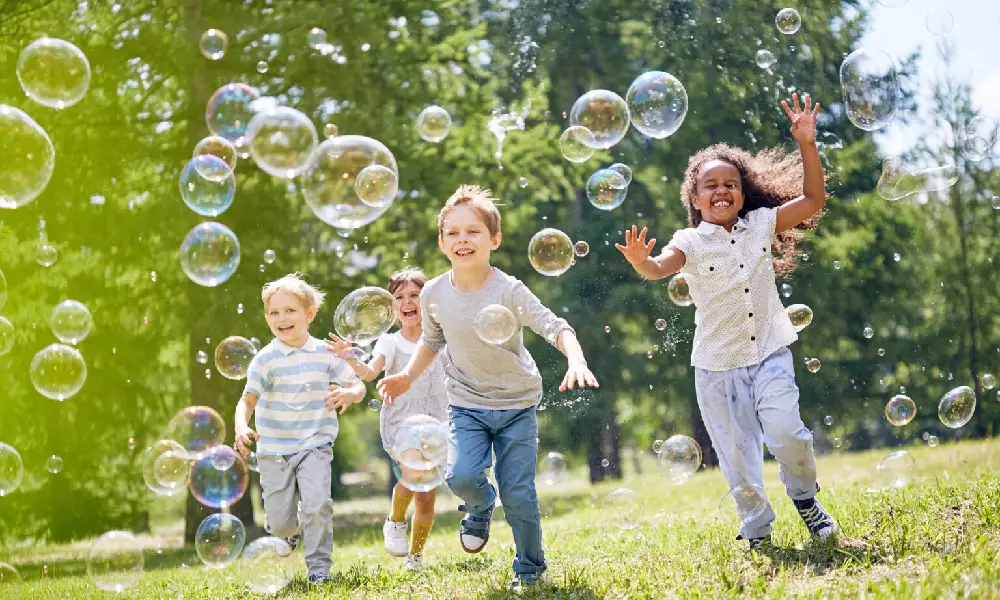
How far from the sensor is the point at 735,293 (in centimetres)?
462

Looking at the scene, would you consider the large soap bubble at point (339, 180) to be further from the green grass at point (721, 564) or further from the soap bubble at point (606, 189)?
the green grass at point (721, 564)

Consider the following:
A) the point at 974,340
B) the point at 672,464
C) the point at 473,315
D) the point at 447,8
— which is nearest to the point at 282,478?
the point at 473,315

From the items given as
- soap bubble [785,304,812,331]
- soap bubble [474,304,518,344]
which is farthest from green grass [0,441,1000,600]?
soap bubble [785,304,812,331]

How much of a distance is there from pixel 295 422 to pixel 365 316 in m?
0.71

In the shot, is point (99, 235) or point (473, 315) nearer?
point (473, 315)

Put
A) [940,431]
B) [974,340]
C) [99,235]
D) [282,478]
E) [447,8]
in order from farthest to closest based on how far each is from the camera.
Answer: [940,431] → [974,340] → [447,8] → [99,235] → [282,478]

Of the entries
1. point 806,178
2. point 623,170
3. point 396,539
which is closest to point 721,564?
point 806,178

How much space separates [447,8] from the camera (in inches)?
519

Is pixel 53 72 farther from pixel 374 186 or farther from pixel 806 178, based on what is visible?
pixel 806 178

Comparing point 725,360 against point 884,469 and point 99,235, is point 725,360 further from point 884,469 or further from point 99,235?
point 99,235

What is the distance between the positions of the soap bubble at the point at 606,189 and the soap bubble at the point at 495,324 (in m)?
2.30

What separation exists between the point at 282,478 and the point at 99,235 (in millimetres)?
6653

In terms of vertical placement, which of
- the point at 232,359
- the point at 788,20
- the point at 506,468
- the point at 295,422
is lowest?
the point at 506,468

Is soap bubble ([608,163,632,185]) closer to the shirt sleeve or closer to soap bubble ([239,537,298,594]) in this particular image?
the shirt sleeve
